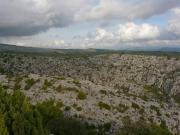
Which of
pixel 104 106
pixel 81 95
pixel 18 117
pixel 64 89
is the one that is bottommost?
pixel 104 106

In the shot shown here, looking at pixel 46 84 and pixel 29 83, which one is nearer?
pixel 46 84

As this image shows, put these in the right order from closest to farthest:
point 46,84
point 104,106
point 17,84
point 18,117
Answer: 1. point 18,117
2. point 104,106
3. point 17,84
4. point 46,84

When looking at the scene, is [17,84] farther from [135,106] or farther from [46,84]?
[135,106]

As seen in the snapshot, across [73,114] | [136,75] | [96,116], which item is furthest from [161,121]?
[136,75]

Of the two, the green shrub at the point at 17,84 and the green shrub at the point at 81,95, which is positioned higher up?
the green shrub at the point at 17,84

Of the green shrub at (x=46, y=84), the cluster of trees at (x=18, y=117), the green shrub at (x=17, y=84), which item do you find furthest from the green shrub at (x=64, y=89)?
the cluster of trees at (x=18, y=117)

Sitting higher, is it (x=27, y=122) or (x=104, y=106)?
(x=27, y=122)

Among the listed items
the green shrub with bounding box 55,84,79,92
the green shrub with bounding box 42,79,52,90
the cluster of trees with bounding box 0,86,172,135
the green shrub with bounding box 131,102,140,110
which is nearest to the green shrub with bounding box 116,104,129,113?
the green shrub with bounding box 131,102,140,110

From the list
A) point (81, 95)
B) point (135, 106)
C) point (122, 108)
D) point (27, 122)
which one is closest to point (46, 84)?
point (81, 95)

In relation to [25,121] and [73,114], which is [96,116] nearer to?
[73,114]

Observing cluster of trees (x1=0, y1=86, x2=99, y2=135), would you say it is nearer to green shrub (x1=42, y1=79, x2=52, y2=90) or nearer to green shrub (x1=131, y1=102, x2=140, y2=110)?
green shrub (x1=42, y1=79, x2=52, y2=90)

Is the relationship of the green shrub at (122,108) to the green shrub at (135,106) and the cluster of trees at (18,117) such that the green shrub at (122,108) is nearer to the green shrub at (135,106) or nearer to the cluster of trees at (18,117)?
the green shrub at (135,106)
